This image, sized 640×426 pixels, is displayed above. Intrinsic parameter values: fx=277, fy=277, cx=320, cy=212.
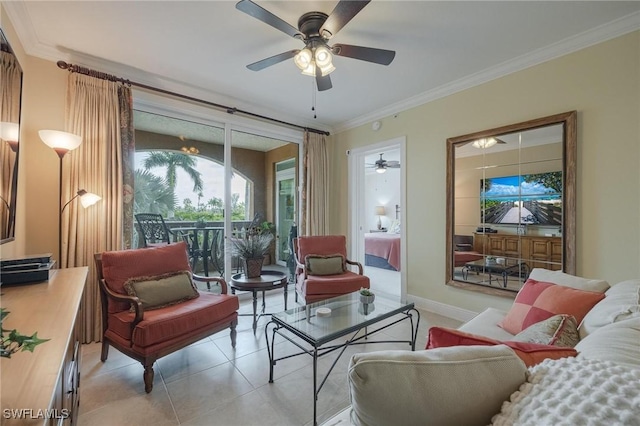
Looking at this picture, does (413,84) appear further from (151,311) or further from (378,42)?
(151,311)

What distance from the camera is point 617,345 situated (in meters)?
0.78

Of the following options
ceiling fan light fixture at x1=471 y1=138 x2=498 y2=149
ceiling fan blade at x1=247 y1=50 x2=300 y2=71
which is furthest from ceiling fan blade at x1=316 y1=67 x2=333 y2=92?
ceiling fan light fixture at x1=471 y1=138 x2=498 y2=149

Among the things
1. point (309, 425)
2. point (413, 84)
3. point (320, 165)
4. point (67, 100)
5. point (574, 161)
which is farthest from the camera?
point (320, 165)

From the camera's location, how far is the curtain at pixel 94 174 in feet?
8.54

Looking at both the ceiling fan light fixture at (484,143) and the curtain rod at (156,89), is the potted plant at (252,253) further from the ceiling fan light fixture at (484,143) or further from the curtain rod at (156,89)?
the ceiling fan light fixture at (484,143)

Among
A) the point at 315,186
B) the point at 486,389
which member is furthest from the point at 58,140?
the point at 486,389

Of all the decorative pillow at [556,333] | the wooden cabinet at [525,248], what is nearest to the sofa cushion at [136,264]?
the decorative pillow at [556,333]

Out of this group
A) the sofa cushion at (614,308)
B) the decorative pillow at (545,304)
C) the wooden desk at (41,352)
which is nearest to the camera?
the wooden desk at (41,352)

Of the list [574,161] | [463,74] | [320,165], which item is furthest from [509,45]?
[320,165]

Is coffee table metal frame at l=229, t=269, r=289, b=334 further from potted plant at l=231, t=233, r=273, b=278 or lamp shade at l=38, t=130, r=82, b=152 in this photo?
lamp shade at l=38, t=130, r=82, b=152

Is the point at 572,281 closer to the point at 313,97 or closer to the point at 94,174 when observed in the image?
the point at 313,97

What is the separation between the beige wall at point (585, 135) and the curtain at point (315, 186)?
5.52 ft

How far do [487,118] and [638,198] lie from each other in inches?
55.5

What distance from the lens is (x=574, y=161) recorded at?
2.44 metres
